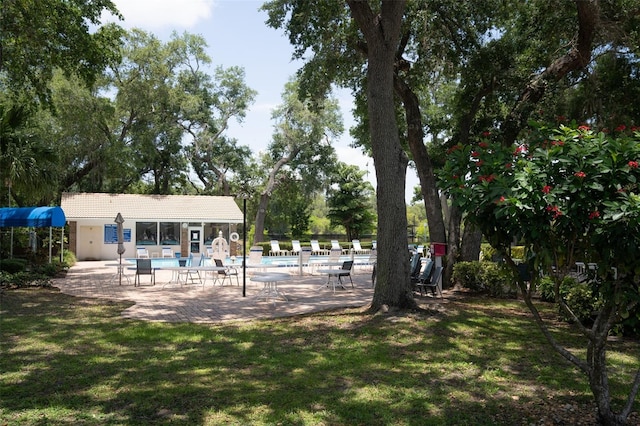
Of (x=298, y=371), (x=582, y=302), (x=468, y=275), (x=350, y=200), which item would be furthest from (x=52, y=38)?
(x=350, y=200)

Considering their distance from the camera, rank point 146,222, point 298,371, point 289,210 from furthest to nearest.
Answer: point 289,210 → point 146,222 → point 298,371

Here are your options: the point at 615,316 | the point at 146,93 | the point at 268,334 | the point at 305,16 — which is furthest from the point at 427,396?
the point at 146,93

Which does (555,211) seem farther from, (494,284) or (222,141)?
(222,141)

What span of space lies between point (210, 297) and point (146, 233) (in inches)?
643

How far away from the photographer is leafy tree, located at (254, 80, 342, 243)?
117 ft

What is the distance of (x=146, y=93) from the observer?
3003cm

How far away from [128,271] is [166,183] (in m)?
17.3


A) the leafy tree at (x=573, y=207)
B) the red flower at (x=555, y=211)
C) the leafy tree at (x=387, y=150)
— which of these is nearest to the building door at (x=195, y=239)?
the leafy tree at (x=387, y=150)

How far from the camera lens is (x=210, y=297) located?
1312 centimetres

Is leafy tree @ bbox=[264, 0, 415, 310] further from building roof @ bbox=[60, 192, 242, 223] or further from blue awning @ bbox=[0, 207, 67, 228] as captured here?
building roof @ bbox=[60, 192, 242, 223]

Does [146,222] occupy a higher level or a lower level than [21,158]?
lower

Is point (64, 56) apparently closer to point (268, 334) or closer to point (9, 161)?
point (9, 161)

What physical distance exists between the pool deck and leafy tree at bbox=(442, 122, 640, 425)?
6.61 meters

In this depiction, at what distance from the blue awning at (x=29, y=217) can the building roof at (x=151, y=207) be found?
8.02 metres
